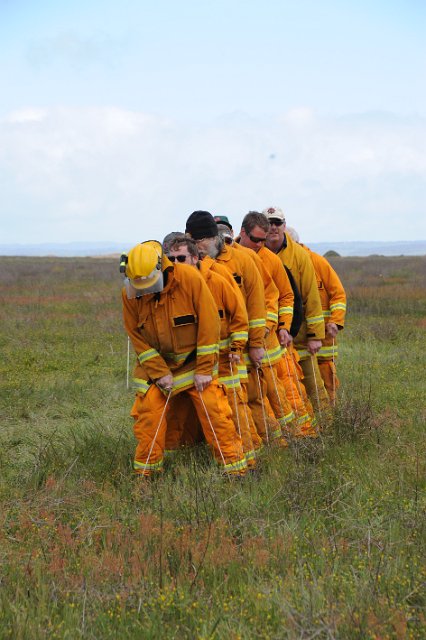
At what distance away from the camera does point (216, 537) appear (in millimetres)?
4535

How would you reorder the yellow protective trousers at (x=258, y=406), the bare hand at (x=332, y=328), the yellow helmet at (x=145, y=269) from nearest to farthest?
the yellow helmet at (x=145, y=269), the yellow protective trousers at (x=258, y=406), the bare hand at (x=332, y=328)

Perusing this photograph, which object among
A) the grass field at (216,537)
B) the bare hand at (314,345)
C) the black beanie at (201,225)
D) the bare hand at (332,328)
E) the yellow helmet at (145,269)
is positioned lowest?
the grass field at (216,537)

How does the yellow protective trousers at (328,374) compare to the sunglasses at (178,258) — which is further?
the yellow protective trousers at (328,374)

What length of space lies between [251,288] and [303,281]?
1233 mm

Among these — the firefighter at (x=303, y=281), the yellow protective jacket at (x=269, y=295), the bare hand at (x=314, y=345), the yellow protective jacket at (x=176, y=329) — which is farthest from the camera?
the bare hand at (x=314, y=345)

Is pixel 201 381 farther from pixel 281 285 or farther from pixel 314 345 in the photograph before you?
pixel 314 345

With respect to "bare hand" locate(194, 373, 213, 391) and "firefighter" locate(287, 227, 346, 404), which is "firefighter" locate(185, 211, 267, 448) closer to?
"bare hand" locate(194, 373, 213, 391)

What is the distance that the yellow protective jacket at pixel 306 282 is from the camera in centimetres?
778

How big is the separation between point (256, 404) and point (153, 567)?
9.44 ft

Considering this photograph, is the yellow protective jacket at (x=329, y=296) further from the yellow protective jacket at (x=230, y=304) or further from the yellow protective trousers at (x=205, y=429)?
the yellow protective trousers at (x=205, y=429)

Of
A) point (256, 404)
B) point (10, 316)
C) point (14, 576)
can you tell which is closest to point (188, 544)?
point (14, 576)

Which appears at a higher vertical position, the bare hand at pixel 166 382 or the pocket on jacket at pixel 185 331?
the pocket on jacket at pixel 185 331

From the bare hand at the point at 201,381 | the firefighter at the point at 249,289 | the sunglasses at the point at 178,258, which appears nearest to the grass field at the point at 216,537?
the bare hand at the point at 201,381

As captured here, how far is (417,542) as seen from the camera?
451 centimetres
